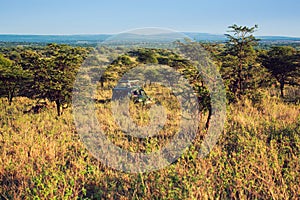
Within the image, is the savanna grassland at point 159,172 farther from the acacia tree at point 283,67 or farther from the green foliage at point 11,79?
the acacia tree at point 283,67

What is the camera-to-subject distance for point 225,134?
17.7 ft

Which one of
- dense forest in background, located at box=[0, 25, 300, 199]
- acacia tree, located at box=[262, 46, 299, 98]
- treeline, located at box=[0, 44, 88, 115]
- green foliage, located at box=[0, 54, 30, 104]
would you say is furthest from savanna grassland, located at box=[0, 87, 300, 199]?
acacia tree, located at box=[262, 46, 299, 98]

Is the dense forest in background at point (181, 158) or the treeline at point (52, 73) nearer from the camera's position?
the dense forest in background at point (181, 158)

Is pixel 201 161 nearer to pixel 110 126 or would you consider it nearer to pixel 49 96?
pixel 110 126

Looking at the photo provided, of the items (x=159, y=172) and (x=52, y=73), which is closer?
(x=159, y=172)

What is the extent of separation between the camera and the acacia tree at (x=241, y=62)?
7347 millimetres

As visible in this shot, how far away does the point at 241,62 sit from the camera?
25.3ft

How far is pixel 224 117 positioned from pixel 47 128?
378 cm

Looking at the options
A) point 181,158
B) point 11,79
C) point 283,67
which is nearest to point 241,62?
point 181,158

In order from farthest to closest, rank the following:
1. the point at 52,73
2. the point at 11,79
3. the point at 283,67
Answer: the point at 283,67 < the point at 11,79 < the point at 52,73

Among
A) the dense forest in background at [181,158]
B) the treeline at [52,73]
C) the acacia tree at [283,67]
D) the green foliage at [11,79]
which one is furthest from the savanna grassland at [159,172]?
the acacia tree at [283,67]

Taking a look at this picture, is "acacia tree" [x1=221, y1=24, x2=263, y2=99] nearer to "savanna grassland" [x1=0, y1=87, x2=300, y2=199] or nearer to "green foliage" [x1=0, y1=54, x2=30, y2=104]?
"savanna grassland" [x1=0, y1=87, x2=300, y2=199]

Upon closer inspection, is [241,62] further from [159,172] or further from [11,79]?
[11,79]

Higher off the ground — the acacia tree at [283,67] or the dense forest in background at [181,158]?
the acacia tree at [283,67]
